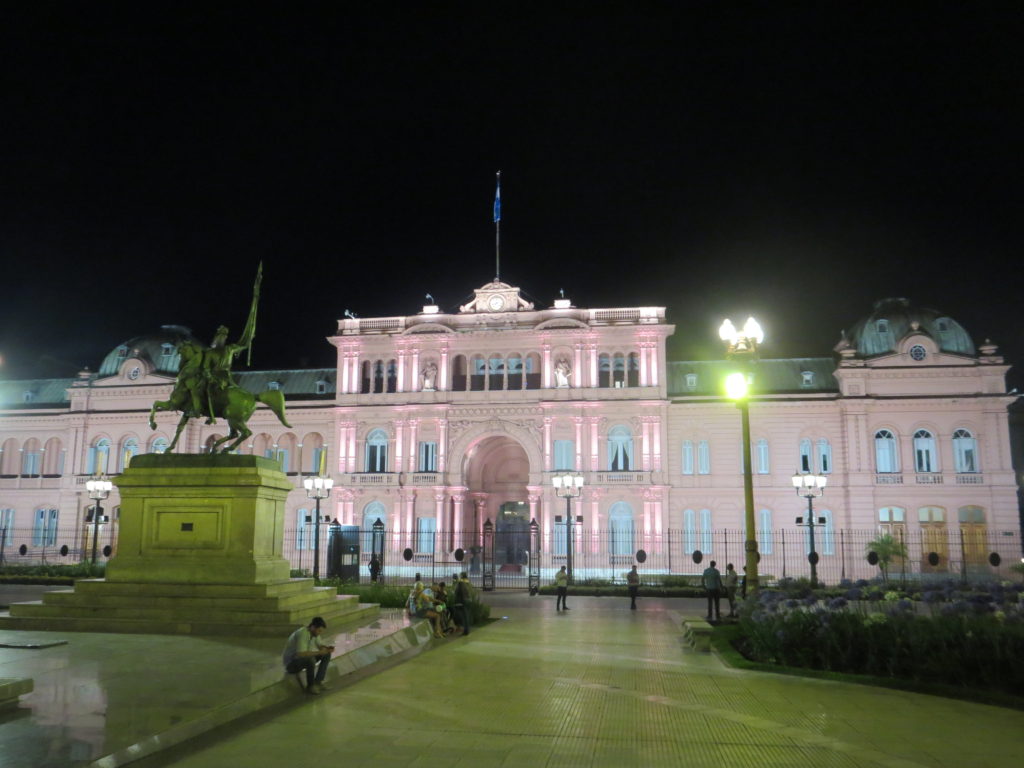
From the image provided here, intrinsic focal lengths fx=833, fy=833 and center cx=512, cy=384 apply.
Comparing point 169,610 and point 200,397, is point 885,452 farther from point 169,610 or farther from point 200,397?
point 169,610

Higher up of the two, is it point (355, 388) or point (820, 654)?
point (355, 388)

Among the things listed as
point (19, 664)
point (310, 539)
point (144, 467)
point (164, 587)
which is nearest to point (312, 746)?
point (19, 664)

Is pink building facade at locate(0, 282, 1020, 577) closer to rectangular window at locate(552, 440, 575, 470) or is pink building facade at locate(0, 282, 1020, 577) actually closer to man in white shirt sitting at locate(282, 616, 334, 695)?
rectangular window at locate(552, 440, 575, 470)

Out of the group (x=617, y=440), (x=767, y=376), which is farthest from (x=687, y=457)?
(x=767, y=376)

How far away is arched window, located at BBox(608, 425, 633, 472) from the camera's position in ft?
164

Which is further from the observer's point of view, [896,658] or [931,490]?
[931,490]

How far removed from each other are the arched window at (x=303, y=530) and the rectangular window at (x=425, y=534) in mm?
6460

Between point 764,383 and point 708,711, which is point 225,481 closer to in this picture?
point 708,711

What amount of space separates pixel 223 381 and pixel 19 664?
7.98 m

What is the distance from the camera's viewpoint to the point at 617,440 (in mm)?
50375

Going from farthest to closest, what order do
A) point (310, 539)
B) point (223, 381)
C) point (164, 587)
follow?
point (310, 539) → point (223, 381) → point (164, 587)

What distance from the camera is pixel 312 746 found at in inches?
371

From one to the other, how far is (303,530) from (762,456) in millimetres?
28478

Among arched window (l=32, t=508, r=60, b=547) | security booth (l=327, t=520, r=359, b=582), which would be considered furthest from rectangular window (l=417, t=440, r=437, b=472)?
arched window (l=32, t=508, r=60, b=547)
